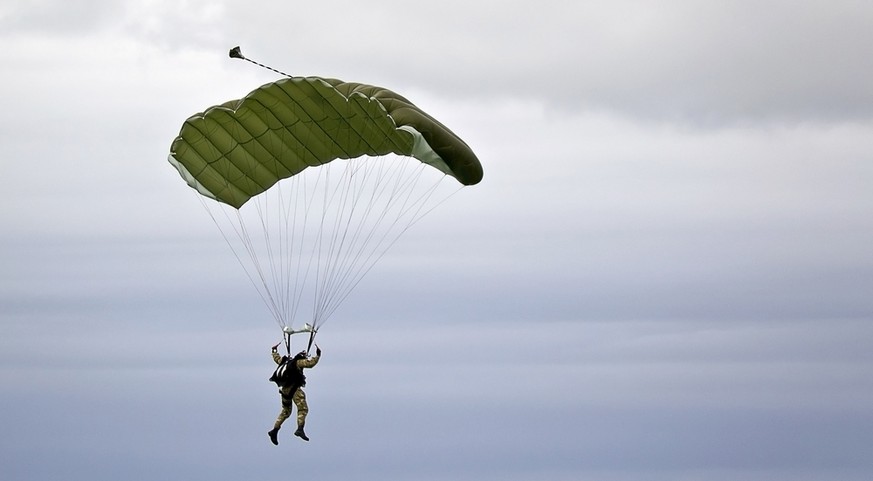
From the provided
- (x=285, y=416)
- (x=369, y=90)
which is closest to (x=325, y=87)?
(x=369, y=90)

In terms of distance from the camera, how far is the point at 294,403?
141 feet

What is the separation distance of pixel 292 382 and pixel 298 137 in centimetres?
550

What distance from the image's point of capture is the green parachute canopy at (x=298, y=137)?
136 ft

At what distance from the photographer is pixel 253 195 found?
45.4m

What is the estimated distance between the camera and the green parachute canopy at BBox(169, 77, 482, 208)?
41406mm

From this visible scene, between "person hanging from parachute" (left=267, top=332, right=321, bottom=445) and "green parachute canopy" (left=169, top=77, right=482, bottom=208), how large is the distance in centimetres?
459

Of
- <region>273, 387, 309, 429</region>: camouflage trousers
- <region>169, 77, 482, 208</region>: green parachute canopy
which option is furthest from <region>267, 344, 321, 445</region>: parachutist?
<region>169, 77, 482, 208</region>: green parachute canopy

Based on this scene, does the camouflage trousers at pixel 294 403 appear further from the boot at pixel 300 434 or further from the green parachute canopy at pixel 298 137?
the green parachute canopy at pixel 298 137

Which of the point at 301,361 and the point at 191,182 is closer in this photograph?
the point at 301,361

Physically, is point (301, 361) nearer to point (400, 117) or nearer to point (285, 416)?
point (285, 416)

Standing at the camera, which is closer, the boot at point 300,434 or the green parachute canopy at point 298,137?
the green parachute canopy at point 298,137

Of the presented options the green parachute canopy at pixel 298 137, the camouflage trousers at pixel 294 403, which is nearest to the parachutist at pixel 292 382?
the camouflage trousers at pixel 294 403

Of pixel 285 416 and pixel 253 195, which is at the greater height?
pixel 253 195

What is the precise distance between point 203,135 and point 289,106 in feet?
7.93
